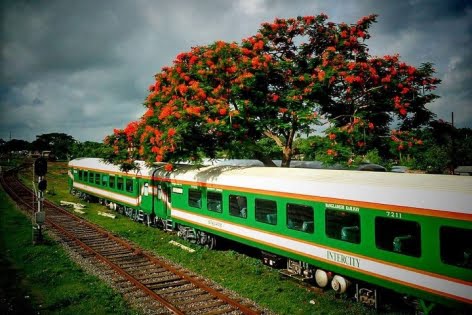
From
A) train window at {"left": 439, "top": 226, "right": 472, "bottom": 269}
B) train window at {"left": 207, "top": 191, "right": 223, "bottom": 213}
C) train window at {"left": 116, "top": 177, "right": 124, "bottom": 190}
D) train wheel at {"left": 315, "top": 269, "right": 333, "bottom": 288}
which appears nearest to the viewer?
train window at {"left": 439, "top": 226, "right": 472, "bottom": 269}

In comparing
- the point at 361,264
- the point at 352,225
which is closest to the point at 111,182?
the point at 352,225

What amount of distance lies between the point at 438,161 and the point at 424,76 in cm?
2724

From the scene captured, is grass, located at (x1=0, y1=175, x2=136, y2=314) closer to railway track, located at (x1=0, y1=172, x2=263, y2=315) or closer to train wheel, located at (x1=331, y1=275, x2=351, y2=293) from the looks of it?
railway track, located at (x1=0, y1=172, x2=263, y2=315)

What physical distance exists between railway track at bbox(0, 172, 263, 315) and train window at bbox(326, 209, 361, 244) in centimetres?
316

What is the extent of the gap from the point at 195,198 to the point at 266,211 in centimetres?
508

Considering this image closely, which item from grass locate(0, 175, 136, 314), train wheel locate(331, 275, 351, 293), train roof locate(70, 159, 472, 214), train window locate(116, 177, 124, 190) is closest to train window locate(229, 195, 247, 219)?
train roof locate(70, 159, 472, 214)

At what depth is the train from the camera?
787 cm

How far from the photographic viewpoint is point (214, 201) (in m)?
15.5

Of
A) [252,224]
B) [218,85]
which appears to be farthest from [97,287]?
[218,85]

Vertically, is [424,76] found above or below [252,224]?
above

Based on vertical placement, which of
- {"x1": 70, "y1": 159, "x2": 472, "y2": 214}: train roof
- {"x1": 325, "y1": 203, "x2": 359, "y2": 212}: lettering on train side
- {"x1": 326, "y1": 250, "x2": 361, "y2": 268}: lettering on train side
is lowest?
{"x1": 326, "y1": 250, "x2": 361, "y2": 268}: lettering on train side

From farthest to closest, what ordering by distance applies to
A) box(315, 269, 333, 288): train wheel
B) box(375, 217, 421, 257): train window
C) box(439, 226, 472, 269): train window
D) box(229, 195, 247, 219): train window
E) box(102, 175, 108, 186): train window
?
box(102, 175, 108, 186): train window
box(229, 195, 247, 219): train window
box(315, 269, 333, 288): train wheel
box(375, 217, 421, 257): train window
box(439, 226, 472, 269): train window

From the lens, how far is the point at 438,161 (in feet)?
128

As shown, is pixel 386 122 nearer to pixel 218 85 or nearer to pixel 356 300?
pixel 218 85
